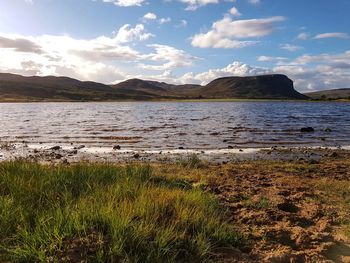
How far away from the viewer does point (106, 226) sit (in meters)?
5.70

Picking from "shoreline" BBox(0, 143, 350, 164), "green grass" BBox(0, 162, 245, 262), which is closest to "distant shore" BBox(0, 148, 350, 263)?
"green grass" BBox(0, 162, 245, 262)

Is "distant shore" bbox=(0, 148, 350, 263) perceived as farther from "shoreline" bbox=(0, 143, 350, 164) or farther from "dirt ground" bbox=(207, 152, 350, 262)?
"shoreline" bbox=(0, 143, 350, 164)

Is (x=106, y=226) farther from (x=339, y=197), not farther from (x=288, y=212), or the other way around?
(x=339, y=197)

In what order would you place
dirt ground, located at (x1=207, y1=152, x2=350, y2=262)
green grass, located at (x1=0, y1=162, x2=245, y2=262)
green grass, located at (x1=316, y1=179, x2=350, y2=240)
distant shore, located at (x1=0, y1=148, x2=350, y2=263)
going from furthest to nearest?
green grass, located at (x1=316, y1=179, x2=350, y2=240) → dirt ground, located at (x1=207, y1=152, x2=350, y2=262) → distant shore, located at (x1=0, y1=148, x2=350, y2=263) → green grass, located at (x1=0, y1=162, x2=245, y2=262)

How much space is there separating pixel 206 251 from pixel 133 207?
1460 mm

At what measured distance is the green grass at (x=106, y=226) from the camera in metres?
5.11

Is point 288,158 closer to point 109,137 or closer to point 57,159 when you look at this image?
point 57,159

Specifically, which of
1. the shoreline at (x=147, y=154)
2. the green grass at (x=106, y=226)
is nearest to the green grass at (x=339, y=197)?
the green grass at (x=106, y=226)

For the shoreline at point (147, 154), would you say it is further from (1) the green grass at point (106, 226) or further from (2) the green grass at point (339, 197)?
(1) the green grass at point (106, 226)

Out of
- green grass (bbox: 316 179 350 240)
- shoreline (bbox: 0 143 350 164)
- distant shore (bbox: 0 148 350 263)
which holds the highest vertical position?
distant shore (bbox: 0 148 350 263)

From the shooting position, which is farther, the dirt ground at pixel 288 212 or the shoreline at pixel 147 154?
the shoreline at pixel 147 154

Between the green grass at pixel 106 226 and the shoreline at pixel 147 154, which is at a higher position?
the green grass at pixel 106 226

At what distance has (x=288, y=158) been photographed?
785 inches

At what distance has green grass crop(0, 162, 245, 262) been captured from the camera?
5105 mm
